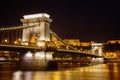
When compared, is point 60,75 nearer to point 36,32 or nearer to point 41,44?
point 41,44

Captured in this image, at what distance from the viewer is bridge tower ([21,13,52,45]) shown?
41.3 meters

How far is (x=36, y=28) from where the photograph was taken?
42219 mm

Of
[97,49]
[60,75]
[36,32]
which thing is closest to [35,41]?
[36,32]

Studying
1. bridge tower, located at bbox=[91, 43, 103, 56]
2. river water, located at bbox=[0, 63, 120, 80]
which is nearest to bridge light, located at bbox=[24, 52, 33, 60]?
river water, located at bbox=[0, 63, 120, 80]

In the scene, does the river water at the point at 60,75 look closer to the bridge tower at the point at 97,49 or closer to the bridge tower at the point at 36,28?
the bridge tower at the point at 36,28

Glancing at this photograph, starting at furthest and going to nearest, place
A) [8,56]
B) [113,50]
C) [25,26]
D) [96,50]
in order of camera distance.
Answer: [113,50]
[96,50]
[8,56]
[25,26]

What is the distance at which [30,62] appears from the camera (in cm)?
3722

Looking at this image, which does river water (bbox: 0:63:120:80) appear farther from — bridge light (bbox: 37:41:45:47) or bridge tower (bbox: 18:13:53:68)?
bridge light (bbox: 37:41:45:47)

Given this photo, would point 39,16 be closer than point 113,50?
Yes

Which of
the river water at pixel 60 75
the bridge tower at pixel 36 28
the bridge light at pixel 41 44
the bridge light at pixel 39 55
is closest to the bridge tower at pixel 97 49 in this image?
the bridge tower at pixel 36 28

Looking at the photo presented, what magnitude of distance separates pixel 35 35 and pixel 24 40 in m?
1.81

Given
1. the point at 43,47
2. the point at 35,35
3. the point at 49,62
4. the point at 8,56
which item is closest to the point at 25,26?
the point at 35,35

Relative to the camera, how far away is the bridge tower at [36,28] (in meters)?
41.3

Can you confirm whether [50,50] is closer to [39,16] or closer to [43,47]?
[43,47]
